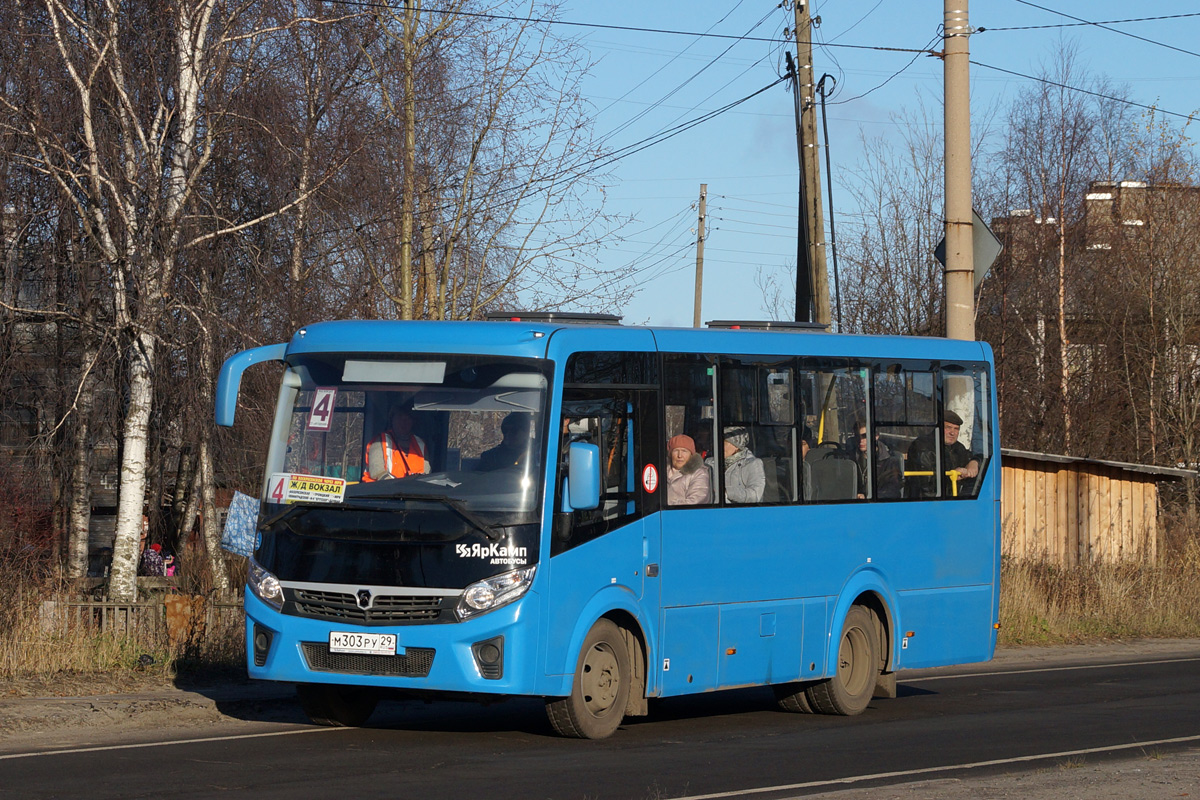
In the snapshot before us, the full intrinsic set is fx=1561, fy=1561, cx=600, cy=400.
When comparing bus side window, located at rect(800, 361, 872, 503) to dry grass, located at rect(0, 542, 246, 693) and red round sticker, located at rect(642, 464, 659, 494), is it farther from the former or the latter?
dry grass, located at rect(0, 542, 246, 693)

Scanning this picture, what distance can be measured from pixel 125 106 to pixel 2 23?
1.55m

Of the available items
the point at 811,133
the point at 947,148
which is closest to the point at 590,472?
the point at 947,148

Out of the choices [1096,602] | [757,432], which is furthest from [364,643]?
[1096,602]

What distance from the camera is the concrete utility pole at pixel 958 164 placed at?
1816 cm

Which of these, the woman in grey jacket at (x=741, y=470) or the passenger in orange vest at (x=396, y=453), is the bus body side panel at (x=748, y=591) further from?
the passenger in orange vest at (x=396, y=453)

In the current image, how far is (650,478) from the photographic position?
1118 centimetres

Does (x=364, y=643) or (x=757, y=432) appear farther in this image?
(x=757, y=432)

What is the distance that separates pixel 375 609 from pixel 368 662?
13.5 inches

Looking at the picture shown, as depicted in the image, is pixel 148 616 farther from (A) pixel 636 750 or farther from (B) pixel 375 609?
(A) pixel 636 750

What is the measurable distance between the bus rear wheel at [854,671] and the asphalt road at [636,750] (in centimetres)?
15

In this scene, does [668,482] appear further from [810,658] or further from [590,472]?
[810,658]

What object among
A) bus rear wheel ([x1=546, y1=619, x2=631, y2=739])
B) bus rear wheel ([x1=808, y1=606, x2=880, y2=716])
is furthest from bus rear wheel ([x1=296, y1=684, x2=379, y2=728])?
bus rear wheel ([x1=808, y1=606, x2=880, y2=716])

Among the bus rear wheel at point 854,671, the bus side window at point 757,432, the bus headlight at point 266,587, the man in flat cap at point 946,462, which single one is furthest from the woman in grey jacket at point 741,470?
the bus headlight at point 266,587

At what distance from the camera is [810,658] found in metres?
12.4
